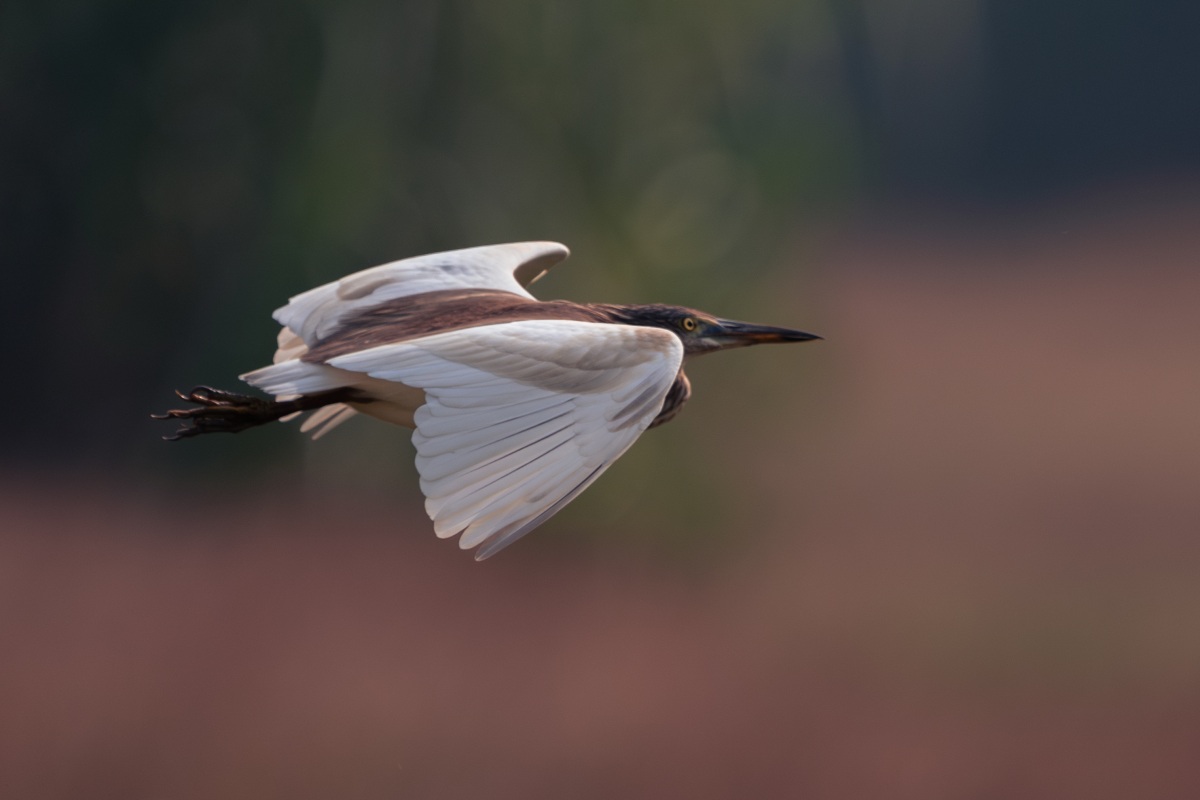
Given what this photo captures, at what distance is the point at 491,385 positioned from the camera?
1.39 meters

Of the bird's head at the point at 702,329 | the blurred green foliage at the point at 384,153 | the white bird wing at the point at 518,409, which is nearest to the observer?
the white bird wing at the point at 518,409

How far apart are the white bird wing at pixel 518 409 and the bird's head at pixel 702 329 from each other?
337 mm

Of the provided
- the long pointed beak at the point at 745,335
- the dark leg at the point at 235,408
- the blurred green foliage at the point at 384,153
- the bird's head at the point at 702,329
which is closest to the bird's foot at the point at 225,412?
the dark leg at the point at 235,408

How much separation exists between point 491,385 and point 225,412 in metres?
0.52

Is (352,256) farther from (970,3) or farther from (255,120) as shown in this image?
(970,3)

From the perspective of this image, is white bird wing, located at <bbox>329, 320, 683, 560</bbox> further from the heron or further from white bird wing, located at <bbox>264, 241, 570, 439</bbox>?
white bird wing, located at <bbox>264, 241, 570, 439</bbox>

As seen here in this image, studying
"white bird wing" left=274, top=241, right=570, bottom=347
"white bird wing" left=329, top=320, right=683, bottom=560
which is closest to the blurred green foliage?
"white bird wing" left=274, top=241, right=570, bottom=347

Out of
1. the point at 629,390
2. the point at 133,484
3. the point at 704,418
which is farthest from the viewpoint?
the point at 133,484

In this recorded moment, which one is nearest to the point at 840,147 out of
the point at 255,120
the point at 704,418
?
the point at 704,418

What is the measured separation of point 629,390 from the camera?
1421mm

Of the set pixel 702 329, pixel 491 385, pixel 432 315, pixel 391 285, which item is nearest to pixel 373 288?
pixel 391 285

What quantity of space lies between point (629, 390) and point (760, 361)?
86.1 inches

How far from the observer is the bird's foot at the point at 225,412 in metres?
1.70

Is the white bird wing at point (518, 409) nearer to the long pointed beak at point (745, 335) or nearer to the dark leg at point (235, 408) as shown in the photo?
the dark leg at point (235, 408)
